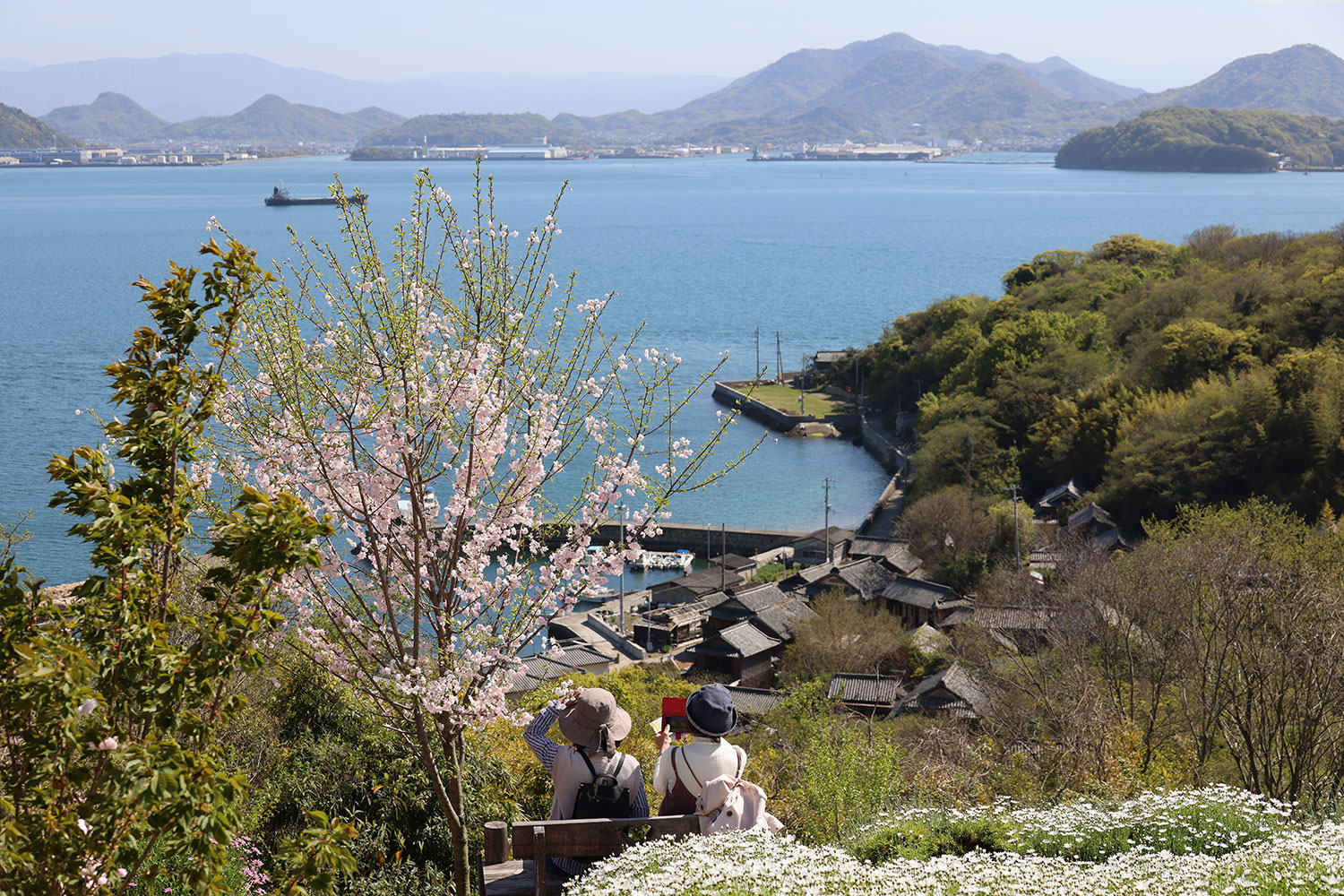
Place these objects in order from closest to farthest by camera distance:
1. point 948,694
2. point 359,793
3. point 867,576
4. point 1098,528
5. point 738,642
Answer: point 359,793
point 948,694
point 738,642
point 1098,528
point 867,576

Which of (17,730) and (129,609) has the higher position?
(129,609)

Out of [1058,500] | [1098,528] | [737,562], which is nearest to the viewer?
[1098,528]

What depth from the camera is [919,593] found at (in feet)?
79.9

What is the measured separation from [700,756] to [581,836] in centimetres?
56

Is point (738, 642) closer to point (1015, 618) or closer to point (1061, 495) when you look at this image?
point (1015, 618)

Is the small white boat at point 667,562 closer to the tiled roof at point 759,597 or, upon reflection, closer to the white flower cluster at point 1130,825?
the tiled roof at point 759,597

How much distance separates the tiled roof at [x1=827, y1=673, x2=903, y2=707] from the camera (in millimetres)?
18594

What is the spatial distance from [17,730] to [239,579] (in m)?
0.56

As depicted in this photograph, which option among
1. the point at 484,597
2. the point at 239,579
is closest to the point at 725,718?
the point at 484,597

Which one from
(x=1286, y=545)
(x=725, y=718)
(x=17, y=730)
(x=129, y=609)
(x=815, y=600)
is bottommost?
(x=815, y=600)

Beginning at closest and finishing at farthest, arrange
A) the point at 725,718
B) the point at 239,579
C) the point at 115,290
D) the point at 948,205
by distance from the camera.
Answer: the point at 239,579
the point at 725,718
the point at 115,290
the point at 948,205

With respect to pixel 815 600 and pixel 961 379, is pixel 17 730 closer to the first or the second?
pixel 815 600

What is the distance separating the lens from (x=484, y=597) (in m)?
4.57

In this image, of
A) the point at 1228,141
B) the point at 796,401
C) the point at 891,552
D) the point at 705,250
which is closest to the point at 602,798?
the point at 891,552
